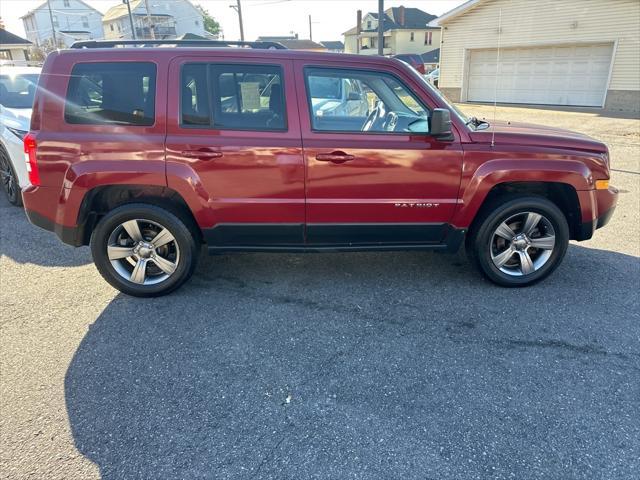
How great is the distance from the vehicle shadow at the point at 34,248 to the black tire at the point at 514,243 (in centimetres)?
382

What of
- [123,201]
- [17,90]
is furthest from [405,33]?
[123,201]

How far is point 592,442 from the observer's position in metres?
2.26

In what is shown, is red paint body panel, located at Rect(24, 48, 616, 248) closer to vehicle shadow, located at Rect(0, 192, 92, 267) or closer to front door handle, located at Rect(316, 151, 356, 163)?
front door handle, located at Rect(316, 151, 356, 163)

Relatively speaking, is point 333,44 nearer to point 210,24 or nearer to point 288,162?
point 210,24

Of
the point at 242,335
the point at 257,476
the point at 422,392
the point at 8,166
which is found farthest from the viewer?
the point at 8,166

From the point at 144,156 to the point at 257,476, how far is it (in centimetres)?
243

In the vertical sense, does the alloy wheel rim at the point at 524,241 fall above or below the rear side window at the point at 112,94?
below

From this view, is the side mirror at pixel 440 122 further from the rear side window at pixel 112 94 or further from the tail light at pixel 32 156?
the tail light at pixel 32 156

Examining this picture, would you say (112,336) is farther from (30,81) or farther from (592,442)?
(30,81)

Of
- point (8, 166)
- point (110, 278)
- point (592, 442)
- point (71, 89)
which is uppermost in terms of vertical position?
point (71, 89)

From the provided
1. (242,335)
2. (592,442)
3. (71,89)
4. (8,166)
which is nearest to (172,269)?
(242,335)

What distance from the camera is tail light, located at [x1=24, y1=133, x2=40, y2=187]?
134 inches

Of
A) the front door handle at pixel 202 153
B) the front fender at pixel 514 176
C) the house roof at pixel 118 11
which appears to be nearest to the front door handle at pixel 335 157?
the front door handle at pixel 202 153

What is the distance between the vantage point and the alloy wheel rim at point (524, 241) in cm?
379
